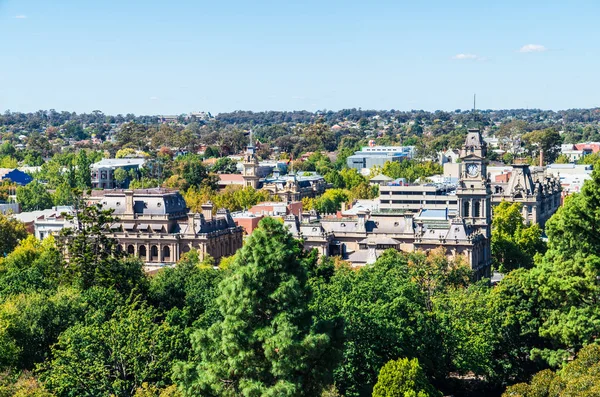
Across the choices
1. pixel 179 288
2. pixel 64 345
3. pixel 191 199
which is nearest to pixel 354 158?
pixel 191 199

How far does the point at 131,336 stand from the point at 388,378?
35.3 ft

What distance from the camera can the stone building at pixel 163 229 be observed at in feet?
273

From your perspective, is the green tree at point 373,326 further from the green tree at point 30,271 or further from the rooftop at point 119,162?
the rooftop at point 119,162

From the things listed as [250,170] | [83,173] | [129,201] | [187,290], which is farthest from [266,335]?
[83,173]

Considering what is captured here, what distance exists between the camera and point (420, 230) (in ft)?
257

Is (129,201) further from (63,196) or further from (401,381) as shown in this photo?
(401,381)

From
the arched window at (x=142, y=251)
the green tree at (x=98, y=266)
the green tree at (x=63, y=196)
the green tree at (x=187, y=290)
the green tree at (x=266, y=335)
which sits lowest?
the arched window at (x=142, y=251)

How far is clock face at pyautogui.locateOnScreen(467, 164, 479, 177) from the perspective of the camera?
84.4 meters

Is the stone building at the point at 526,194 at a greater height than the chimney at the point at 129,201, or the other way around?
the chimney at the point at 129,201

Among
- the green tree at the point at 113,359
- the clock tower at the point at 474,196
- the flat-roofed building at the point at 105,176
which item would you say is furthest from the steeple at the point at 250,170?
the green tree at the point at 113,359

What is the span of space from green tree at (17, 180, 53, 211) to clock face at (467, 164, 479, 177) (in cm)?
5925

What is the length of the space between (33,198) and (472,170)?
6077 centimetres

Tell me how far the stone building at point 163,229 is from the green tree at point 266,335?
50377mm

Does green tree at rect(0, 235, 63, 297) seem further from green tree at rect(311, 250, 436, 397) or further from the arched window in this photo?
green tree at rect(311, 250, 436, 397)
